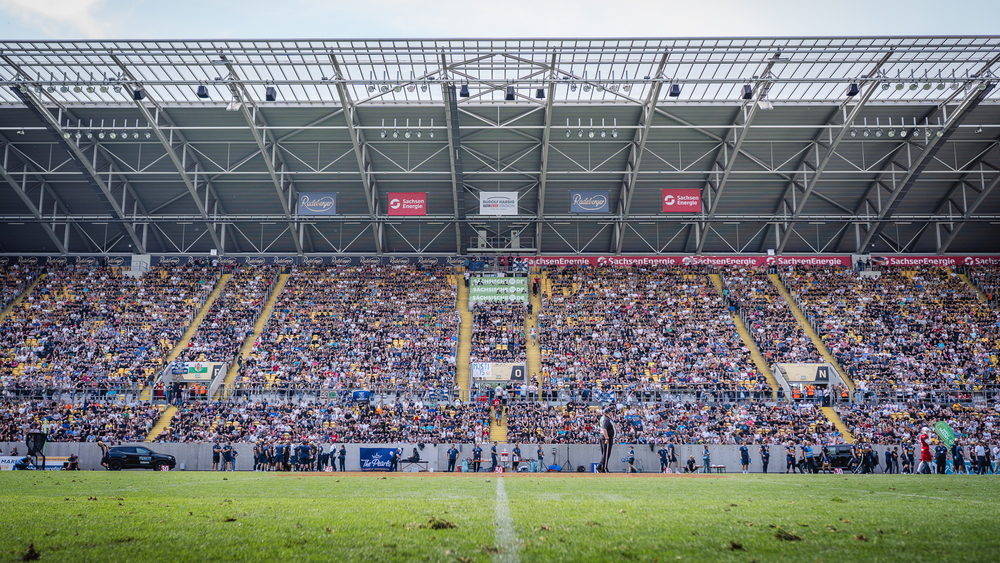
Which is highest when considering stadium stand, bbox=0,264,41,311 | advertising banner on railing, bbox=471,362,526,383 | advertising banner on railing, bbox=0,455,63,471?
stadium stand, bbox=0,264,41,311

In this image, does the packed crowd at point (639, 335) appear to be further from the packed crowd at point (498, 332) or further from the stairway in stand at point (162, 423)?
the stairway in stand at point (162, 423)

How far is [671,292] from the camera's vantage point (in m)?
41.5

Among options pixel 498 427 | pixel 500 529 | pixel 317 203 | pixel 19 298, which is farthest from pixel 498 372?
pixel 19 298

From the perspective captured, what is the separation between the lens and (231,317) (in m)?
38.9

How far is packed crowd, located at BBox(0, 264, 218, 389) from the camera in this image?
34094mm

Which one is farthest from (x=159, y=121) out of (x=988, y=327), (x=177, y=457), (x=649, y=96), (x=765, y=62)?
(x=988, y=327)

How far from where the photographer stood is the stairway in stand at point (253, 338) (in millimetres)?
33500

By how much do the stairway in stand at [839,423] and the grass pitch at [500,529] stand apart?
65.2 ft

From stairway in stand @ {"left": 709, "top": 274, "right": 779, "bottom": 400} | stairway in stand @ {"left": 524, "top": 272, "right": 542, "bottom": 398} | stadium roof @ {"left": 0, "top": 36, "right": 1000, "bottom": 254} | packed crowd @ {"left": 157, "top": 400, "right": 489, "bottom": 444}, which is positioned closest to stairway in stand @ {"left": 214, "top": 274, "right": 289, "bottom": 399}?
packed crowd @ {"left": 157, "top": 400, "right": 489, "bottom": 444}

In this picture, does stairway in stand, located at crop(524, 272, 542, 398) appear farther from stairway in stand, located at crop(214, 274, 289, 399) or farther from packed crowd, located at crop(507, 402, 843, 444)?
stairway in stand, located at crop(214, 274, 289, 399)

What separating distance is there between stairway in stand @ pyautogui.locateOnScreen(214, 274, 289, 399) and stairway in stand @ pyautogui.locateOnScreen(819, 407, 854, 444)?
1104 inches

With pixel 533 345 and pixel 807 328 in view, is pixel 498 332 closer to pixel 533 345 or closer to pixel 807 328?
pixel 533 345

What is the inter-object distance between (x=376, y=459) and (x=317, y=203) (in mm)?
15770

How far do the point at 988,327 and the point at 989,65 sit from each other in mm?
15499
